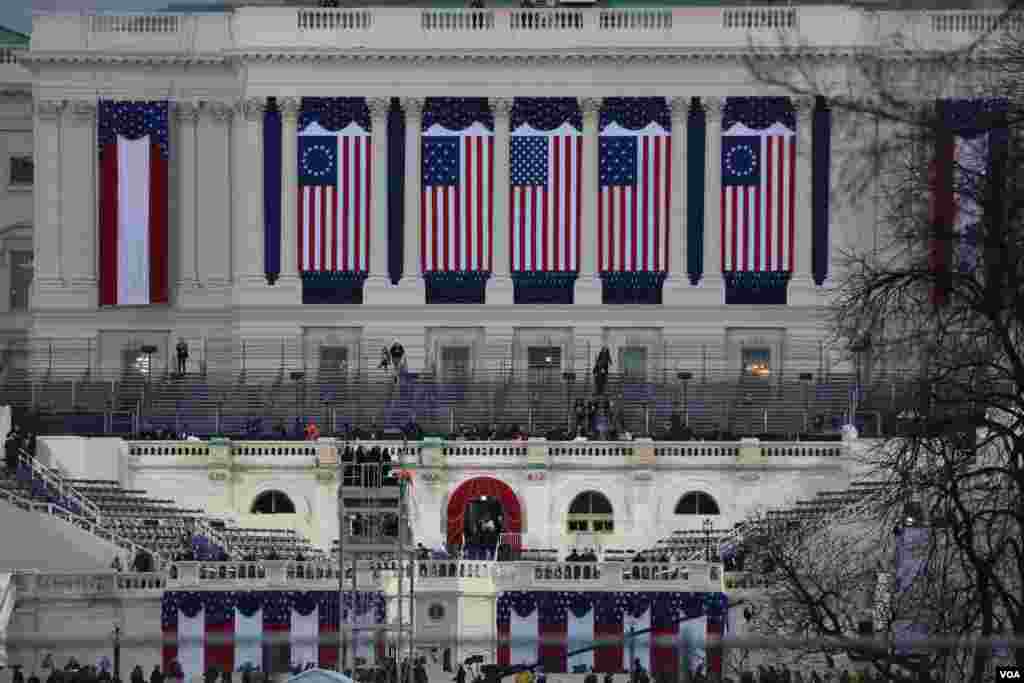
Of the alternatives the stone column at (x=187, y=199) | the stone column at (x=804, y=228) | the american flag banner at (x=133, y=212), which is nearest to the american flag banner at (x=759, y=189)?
the stone column at (x=804, y=228)

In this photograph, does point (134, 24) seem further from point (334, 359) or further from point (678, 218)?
point (678, 218)

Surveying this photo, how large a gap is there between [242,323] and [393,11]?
12807mm

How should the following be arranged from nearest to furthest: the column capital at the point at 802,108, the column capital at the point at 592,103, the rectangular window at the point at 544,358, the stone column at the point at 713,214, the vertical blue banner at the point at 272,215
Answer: the column capital at the point at 802,108 → the rectangular window at the point at 544,358 → the stone column at the point at 713,214 → the vertical blue banner at the point at 272,215 → the column capital at the point at 592,103

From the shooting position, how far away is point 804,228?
156m

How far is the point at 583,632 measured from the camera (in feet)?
389

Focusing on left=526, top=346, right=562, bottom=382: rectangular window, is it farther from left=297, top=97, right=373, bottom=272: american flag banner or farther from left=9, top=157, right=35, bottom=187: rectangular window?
left=9, top=157, right=35, bottom=187: rectangular window

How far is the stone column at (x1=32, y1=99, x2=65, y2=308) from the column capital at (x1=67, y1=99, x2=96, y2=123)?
0.41 m

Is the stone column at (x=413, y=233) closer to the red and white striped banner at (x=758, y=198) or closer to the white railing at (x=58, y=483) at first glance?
the red and white striped banner at (x=758, y=198)

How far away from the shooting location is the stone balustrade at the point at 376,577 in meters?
113

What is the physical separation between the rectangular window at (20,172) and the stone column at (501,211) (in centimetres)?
2169

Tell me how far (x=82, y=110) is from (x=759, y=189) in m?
25.6

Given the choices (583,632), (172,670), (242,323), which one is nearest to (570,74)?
(242,323)

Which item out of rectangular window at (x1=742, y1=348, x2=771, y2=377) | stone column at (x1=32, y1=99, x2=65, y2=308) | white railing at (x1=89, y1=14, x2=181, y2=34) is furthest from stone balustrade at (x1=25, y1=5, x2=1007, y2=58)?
rectangular window at (x1=742, y1=348, x2=771, y2=377)

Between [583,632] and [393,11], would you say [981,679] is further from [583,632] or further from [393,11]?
[393,11]
